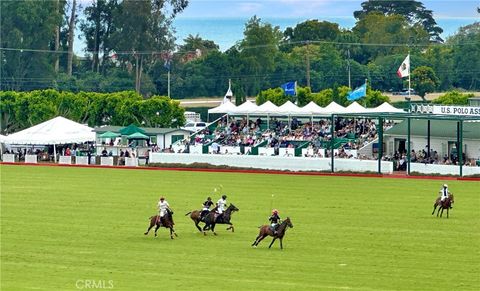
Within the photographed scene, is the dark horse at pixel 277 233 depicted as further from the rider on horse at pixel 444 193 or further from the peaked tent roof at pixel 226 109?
the peaked tent roof at pixel 226 109

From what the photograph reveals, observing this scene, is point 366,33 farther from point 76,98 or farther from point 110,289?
point 110,289

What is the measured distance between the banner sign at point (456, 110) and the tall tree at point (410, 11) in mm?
115953

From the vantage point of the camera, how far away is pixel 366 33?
14488 centimetres

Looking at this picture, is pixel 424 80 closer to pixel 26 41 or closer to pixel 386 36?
pixel 386 36

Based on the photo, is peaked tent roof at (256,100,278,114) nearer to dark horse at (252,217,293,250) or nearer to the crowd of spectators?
the crowd of spectators

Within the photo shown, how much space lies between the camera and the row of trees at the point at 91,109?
85.2 meters

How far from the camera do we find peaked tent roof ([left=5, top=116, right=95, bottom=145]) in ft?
242

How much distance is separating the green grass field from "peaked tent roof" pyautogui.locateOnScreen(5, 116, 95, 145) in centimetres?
1778

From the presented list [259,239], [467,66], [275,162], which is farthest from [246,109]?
[467,66]

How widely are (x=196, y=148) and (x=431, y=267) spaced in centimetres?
4195

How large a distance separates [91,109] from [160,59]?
141 ft

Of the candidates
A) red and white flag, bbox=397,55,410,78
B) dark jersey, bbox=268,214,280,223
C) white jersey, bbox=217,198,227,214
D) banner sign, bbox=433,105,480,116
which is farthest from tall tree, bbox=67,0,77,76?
dark jersey, bbox=268,214,280,223

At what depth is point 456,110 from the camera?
63.0 meters

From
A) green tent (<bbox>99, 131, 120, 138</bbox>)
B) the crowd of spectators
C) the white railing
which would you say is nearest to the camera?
the white railing
